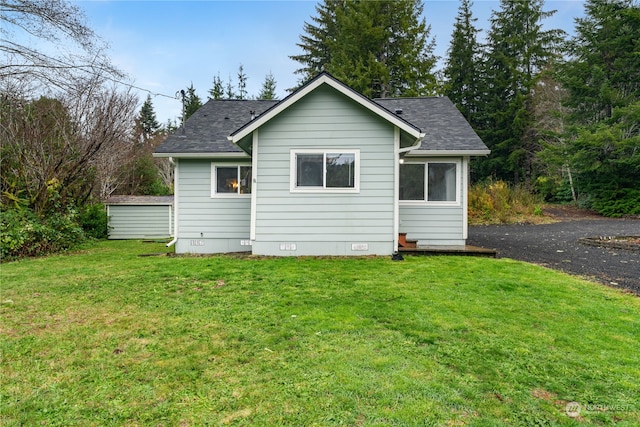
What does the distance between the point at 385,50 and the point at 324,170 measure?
20.1 metres

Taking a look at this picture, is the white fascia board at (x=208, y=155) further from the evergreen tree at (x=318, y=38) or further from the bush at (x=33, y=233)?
the evergreen tree at (x=318, y=38)

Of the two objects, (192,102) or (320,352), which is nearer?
(320,352)

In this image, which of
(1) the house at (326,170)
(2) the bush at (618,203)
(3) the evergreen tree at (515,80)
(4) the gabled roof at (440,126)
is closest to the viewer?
(1) the house at (326,170)

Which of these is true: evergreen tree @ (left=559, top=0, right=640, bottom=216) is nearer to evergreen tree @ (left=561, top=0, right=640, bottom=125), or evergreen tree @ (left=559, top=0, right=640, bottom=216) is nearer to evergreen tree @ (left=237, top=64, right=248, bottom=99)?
evergreen tree @ (left=561, top=0, right=640, bottom=125)

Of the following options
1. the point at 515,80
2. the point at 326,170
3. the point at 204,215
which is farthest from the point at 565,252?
the point at 515,80

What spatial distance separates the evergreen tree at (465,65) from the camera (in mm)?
28156

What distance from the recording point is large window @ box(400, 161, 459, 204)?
8680 millimetres

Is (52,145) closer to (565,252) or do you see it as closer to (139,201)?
(139,201)

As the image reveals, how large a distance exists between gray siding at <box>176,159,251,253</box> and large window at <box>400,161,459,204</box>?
4262 mm

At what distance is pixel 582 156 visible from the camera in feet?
60.5

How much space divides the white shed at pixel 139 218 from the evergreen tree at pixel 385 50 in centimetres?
1497

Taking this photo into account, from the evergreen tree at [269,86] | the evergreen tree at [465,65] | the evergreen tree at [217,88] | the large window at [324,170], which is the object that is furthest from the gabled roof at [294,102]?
the evergreen tree at [217,88]

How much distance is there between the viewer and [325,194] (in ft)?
24.6

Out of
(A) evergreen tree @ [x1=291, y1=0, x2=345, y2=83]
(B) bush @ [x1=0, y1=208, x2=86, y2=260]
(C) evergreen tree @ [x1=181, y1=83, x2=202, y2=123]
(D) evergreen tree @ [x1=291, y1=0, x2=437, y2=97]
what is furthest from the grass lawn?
(C) evergreen tree @ [x1=181, y1=83, x2=202, y2=123]
